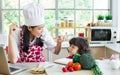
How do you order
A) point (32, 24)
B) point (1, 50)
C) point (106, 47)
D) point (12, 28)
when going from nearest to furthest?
point (1, 50) → point (12, 28) → point (32, 24) → point (106, 47)

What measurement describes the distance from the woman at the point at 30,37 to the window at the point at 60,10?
186 centimetres

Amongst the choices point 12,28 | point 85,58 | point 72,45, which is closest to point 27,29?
point 12,28

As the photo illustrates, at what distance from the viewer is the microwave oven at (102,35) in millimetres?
3787

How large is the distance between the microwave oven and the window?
443 millimetres

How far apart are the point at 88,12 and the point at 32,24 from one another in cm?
223

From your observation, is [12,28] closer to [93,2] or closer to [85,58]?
[85,58]

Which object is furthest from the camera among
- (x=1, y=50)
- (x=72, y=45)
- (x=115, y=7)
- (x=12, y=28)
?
(x=115, y=7)

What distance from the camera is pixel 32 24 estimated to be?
2.14 m

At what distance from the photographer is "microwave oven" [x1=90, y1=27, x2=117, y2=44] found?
3.79m

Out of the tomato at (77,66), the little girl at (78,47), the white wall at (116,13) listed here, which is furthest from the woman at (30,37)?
the white wall at (116,13)

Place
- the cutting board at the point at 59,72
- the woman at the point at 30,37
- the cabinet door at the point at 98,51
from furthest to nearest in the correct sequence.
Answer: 1. the cabinet door at the point at 98,51
2. the woman at the point at 30,37
3. the cutting board at the point at 59,72

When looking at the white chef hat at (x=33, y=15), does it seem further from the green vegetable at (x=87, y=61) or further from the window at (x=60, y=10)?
the window at (x=60, y=10)

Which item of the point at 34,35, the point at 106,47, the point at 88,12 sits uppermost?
the point at 88,12

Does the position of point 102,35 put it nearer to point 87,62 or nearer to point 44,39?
point 44,39
